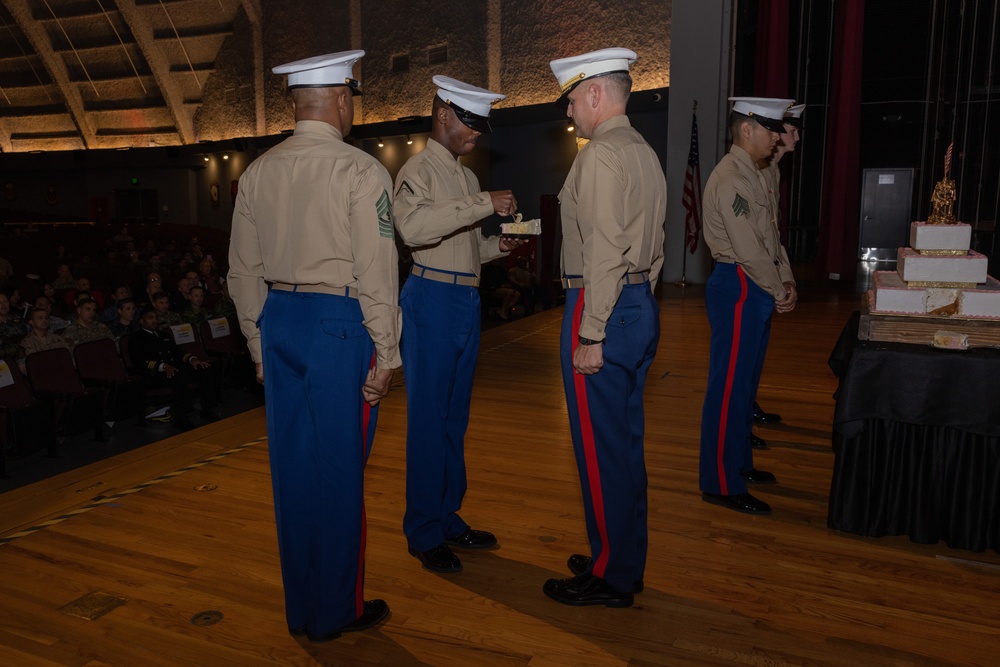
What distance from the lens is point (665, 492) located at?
3322 millimetres

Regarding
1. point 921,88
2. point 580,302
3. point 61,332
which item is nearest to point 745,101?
point 580,302

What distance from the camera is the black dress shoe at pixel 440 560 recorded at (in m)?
2.61

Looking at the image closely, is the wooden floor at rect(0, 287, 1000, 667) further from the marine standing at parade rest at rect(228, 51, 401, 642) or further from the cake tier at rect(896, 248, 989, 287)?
the cake tier at rect(896, 248, 989, 287)

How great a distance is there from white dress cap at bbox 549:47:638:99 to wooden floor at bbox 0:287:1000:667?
1.58 metres

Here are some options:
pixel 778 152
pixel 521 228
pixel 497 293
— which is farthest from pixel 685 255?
pixel 521 228

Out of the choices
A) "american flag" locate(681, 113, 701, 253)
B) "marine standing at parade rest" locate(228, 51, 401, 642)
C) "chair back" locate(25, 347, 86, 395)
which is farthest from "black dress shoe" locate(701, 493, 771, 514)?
"american flag" locate(681, 113, 701, 253)

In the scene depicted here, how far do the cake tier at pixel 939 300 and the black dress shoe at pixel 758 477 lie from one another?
0.95m

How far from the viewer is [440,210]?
2453 millimetres

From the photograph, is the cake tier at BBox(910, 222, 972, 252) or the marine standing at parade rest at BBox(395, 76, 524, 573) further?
the cake tier at BBox(910, 222, 972, 252)

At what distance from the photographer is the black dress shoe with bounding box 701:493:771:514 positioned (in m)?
3.11

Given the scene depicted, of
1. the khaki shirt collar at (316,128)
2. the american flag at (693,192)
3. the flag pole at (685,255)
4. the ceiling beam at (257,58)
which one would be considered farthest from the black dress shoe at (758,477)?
the ceiling beam at (257,58)

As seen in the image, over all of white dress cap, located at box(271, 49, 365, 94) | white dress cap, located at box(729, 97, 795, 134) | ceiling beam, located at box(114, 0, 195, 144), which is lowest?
white dress cap, located at box(271, 49, 365, 94)

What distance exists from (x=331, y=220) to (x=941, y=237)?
7.35ft

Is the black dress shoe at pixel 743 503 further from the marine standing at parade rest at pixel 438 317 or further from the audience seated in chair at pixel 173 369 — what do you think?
Result: the audience seated in chair at pixel 173 369
